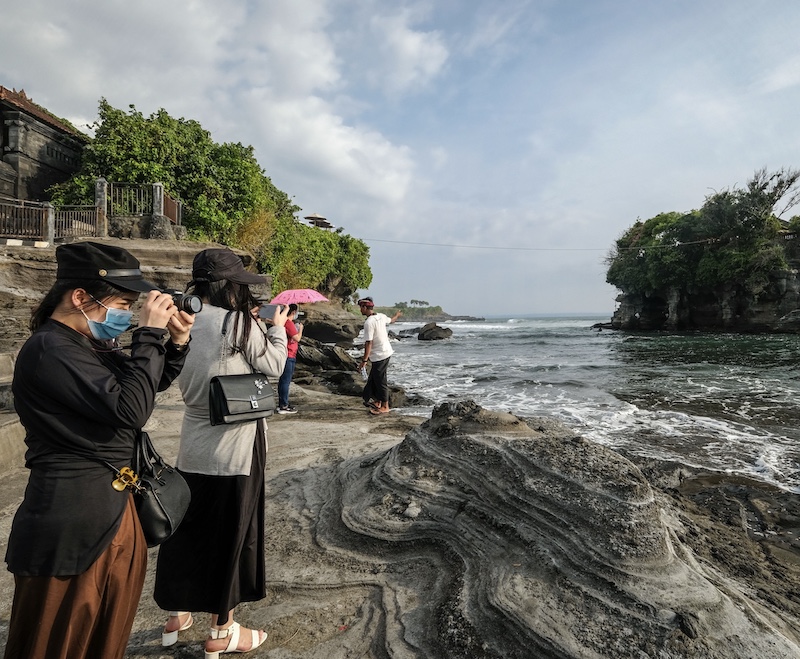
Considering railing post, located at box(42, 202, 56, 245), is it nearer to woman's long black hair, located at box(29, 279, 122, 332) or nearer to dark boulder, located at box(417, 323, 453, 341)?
woman's long black hair, located at box(29, 279, 122, 332)

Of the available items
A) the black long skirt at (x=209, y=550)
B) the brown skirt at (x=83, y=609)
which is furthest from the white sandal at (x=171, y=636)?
the brown skirt at (x=83, y=609)

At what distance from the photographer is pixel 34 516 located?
1421 mm

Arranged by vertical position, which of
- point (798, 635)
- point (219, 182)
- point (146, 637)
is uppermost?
point (219, 182)

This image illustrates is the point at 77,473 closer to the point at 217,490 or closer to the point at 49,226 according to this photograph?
the point at 217,490

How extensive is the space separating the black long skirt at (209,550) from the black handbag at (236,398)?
318mm

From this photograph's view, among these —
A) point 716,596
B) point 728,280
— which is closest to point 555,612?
point 716,596

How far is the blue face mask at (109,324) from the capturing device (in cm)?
165

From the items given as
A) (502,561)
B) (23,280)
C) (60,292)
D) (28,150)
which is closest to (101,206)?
(23,280)

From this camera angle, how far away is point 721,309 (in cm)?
3759

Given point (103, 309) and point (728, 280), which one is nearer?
point (103, 309)

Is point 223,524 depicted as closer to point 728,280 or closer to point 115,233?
point 115,233

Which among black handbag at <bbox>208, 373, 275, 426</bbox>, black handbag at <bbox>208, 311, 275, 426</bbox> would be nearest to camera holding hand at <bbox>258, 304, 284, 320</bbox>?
black handbag at <bbox>208, 311, 275, 426</bbox>

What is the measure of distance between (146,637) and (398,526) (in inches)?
58.8

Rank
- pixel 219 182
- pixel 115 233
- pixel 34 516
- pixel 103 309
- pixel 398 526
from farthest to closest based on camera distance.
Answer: pixel 219 182
pixel 115 233
pixel 398 526
pixel 103 309
pixel 34 516
